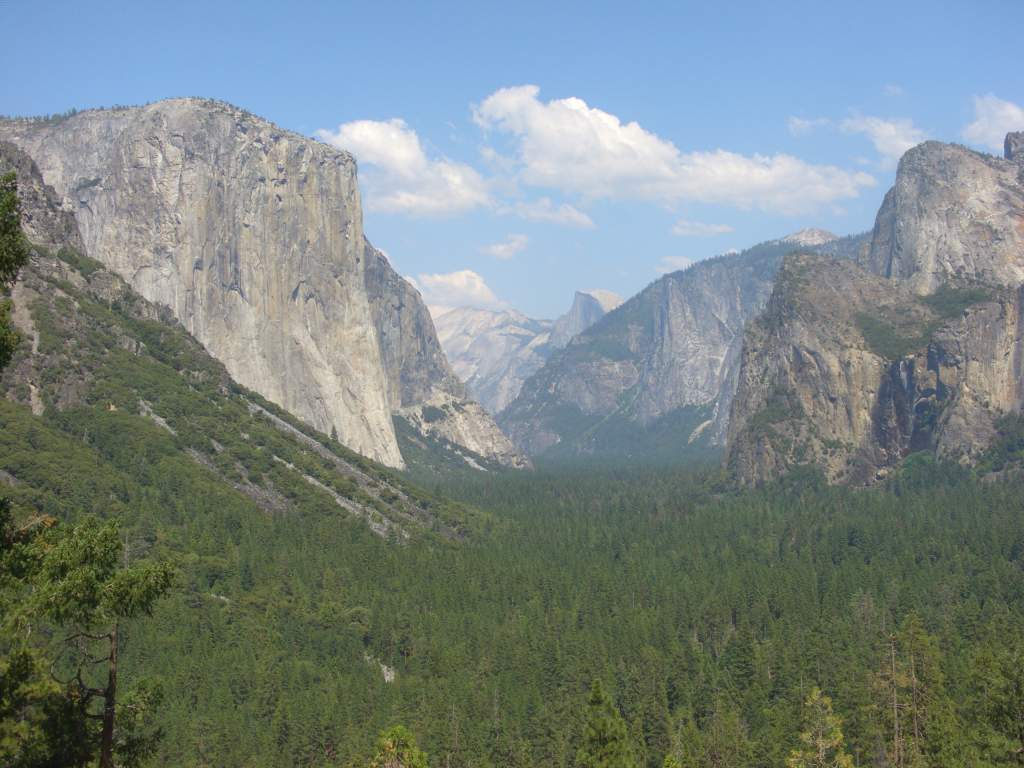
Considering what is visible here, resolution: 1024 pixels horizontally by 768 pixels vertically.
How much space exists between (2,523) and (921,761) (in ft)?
158

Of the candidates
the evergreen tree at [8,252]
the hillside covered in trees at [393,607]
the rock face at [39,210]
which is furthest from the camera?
the rock face at [39,210]

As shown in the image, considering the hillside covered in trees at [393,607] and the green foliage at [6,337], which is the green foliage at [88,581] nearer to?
the hillside covered in trees at [393,607]

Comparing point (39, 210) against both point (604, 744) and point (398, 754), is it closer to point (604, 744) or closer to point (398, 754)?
point (604, 744)

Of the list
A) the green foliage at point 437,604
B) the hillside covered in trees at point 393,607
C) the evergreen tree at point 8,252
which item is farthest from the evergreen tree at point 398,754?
the evergreen tree at point 8,252

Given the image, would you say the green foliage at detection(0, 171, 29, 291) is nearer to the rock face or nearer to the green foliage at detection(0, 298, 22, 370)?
the green foliage at detection(0, 298, 22, 370)

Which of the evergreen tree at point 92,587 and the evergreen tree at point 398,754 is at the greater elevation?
the evergreen tree at point 92,587

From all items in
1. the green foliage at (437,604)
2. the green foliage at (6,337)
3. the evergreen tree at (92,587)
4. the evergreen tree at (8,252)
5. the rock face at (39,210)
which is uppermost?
the rock face at (39,210)

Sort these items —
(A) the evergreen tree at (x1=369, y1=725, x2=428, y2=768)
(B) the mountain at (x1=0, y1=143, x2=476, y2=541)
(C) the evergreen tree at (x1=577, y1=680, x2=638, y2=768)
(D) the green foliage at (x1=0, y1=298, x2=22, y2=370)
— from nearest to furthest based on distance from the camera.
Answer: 1. (D) the green foliage at (x1=0, y1=298, x2=22, y2=370)
2. (A) the evergreen tree at (x1=369, y1=725, x2=428, y2=768)
3. (C) the evergreen tree at (x1=577, y1=680, x2=638, y2=768)
4. (B) the mountain at (x1=0, y1=143, x2=476, y2=541)

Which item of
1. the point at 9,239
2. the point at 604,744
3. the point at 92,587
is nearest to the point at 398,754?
the point at 604,744

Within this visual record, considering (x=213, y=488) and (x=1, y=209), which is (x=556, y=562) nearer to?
(x=213, y=488)

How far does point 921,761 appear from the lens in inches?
2228

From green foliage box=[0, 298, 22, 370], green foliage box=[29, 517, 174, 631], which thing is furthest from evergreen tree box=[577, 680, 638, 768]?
green foliage box=[0, 298, 22, 370]

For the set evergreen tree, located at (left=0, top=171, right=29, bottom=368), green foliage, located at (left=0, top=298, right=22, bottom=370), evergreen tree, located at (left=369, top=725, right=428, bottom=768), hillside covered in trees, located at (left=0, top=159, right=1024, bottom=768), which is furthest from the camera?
evergreen tree, located at (left=369, top=725, right=428, bottom=768)

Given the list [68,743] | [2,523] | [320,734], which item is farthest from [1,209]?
[320,734]
